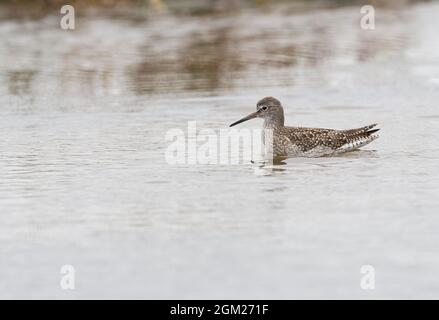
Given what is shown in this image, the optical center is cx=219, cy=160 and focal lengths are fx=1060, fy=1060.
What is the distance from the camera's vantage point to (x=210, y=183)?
1327cm

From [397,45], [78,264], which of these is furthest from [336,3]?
[78,264]

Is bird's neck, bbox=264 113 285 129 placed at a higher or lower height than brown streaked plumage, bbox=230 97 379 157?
higher

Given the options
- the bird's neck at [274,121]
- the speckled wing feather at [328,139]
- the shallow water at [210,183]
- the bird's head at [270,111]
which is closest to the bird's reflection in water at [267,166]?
the shallow water at [210,183]

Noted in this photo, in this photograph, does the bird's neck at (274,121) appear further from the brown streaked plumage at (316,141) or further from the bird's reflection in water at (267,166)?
the bird's reflection in water at (267,166)

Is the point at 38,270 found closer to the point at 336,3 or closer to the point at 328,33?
the point at 328,33

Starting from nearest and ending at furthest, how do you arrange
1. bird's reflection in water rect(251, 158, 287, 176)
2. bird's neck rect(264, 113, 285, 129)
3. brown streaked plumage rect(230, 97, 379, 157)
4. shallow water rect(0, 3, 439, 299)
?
shallow water rect(0, 3, 439, 299)
bird's reflection in water rect(251, 158, 287, 176)
brown streaked plumage rect(230, 97, 379, 157)
bird's neck rect(264, 113, 285, 129)

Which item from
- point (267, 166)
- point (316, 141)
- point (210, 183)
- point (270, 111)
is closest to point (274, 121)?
point (270, 111)

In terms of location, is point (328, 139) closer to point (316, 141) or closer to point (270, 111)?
point (316, 141)

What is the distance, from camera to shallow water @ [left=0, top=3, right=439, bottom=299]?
9617mm

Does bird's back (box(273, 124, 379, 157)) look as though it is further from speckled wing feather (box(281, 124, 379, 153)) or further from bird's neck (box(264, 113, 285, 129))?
bird's neck (box(264, 113, 285, 129))

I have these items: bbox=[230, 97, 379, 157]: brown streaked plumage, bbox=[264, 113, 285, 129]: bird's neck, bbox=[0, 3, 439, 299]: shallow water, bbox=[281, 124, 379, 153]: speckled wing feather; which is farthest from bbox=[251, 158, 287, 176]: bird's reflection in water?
bbox=[264, 113, 285, 129]: bird's neck

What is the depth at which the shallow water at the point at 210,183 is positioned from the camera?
9.62m

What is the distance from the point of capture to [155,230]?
1102 cm
